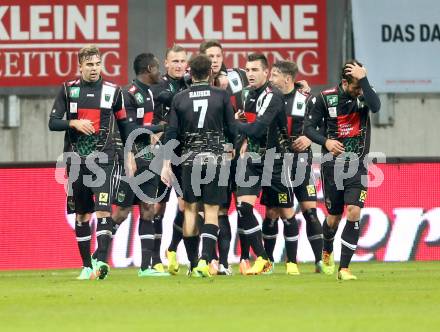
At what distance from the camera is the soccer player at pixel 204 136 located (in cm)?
1454

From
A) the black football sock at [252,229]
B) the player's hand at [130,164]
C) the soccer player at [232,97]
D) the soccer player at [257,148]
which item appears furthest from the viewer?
the soccer player at [232,97]

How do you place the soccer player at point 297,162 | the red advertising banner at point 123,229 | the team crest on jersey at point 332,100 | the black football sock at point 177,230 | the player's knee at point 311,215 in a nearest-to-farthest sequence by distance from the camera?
the team crest on jersey at point 332,100 → the soccer player at point 297,162 → the player's knee at point 311,215 → the black football sock at point 177,230 → the red advertising banner at point 123,229

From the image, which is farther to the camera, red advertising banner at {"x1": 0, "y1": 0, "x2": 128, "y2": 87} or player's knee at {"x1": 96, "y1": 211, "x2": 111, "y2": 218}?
red advertising banner at {"x1": 0, "y1": 0, "x2": 128, "y2": 87}

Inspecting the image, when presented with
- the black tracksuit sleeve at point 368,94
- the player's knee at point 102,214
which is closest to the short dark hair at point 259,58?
the black tracksuit sleeve at point 368,94

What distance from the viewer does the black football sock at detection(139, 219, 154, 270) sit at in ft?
51.6

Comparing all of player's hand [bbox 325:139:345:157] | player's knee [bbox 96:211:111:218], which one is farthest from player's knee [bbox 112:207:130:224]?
player's hand [bbox 325:139:345:157]

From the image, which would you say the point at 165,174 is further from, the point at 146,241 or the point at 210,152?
the point at 210,152

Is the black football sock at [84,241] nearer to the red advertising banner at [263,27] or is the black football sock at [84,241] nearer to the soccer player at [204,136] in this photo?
the soccer player at [204,136]

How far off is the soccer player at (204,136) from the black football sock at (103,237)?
82 centimetres

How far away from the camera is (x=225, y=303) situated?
11609 millimetres

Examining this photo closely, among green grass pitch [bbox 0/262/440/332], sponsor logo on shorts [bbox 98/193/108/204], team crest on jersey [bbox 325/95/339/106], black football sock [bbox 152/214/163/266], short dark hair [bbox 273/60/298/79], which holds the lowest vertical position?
green grass pitch [bbox 0/262/440/332]

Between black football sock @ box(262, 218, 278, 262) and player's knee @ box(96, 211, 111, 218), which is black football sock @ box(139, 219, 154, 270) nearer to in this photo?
player's knee @ box(96, 211, 111, 218)

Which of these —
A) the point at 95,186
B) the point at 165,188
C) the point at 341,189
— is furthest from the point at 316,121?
the point at 95,186

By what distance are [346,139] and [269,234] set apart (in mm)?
2065
